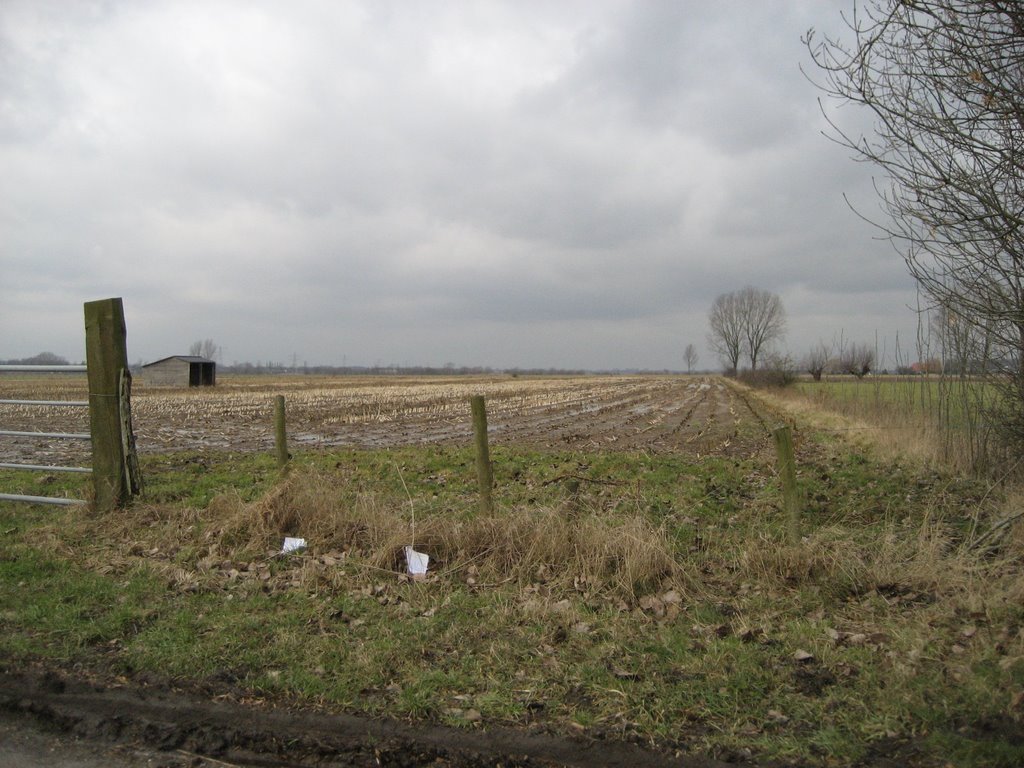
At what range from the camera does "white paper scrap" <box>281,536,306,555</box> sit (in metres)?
6.62

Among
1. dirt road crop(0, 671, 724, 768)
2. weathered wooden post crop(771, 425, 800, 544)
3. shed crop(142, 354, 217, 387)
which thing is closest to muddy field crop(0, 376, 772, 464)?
weathered wooden post crop(771, 425, 800, 544)

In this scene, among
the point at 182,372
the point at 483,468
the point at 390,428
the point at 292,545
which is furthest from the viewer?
the point at 182,372

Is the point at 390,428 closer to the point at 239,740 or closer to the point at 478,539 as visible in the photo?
the point at 478,539

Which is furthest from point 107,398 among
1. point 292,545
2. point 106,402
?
point 292,545

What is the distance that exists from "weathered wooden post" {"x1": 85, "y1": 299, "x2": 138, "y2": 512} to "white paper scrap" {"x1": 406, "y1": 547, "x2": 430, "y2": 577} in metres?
3.92

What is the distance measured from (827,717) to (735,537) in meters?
3.04

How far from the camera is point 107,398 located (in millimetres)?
7957

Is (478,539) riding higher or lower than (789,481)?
lower

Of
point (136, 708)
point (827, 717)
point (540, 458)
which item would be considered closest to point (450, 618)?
point (136, 708)

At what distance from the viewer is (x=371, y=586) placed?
19.4 feet

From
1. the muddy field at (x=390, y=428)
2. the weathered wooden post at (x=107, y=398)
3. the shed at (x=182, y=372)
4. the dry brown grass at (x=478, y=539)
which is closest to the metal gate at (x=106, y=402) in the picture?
the weathered wooden post at (x=107, y=398)

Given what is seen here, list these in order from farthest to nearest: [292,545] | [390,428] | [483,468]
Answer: [390,428] < [483,468] < [292,545]

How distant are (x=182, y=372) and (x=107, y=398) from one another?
5907 centimetres

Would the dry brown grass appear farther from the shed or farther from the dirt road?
the shed
